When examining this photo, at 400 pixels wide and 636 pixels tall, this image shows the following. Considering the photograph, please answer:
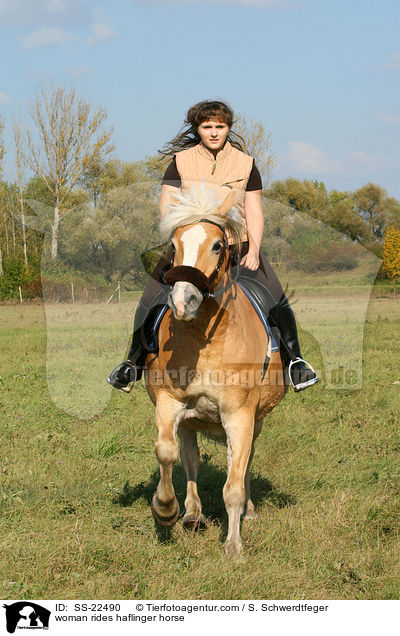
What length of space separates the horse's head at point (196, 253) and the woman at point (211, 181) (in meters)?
0.37

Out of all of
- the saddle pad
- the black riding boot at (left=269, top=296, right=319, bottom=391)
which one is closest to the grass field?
the black riding boot at (left=269, top=296, right=319, bottom=391)

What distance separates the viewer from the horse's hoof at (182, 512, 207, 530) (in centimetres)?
529

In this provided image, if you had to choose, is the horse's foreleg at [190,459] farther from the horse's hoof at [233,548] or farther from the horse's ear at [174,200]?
the horse's ear at [174,200]

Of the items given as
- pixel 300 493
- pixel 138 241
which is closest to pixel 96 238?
pixel 138 241

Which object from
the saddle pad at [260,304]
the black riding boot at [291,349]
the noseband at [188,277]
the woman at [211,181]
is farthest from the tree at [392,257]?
the noseband at [188,277]

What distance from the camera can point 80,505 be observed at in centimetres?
Answer: 563

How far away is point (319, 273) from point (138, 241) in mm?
4897

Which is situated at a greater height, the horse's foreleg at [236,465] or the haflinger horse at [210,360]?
the haflinger horse at [210,360]

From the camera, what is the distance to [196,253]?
415cm

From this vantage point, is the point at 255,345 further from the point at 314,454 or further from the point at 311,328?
the point at 311,328

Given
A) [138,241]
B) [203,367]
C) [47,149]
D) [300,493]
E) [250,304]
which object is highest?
[47,149]

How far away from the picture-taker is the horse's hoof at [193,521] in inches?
208

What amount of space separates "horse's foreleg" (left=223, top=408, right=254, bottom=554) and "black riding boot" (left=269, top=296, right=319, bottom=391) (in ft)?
4.04

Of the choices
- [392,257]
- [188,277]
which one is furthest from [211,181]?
[392,257]
